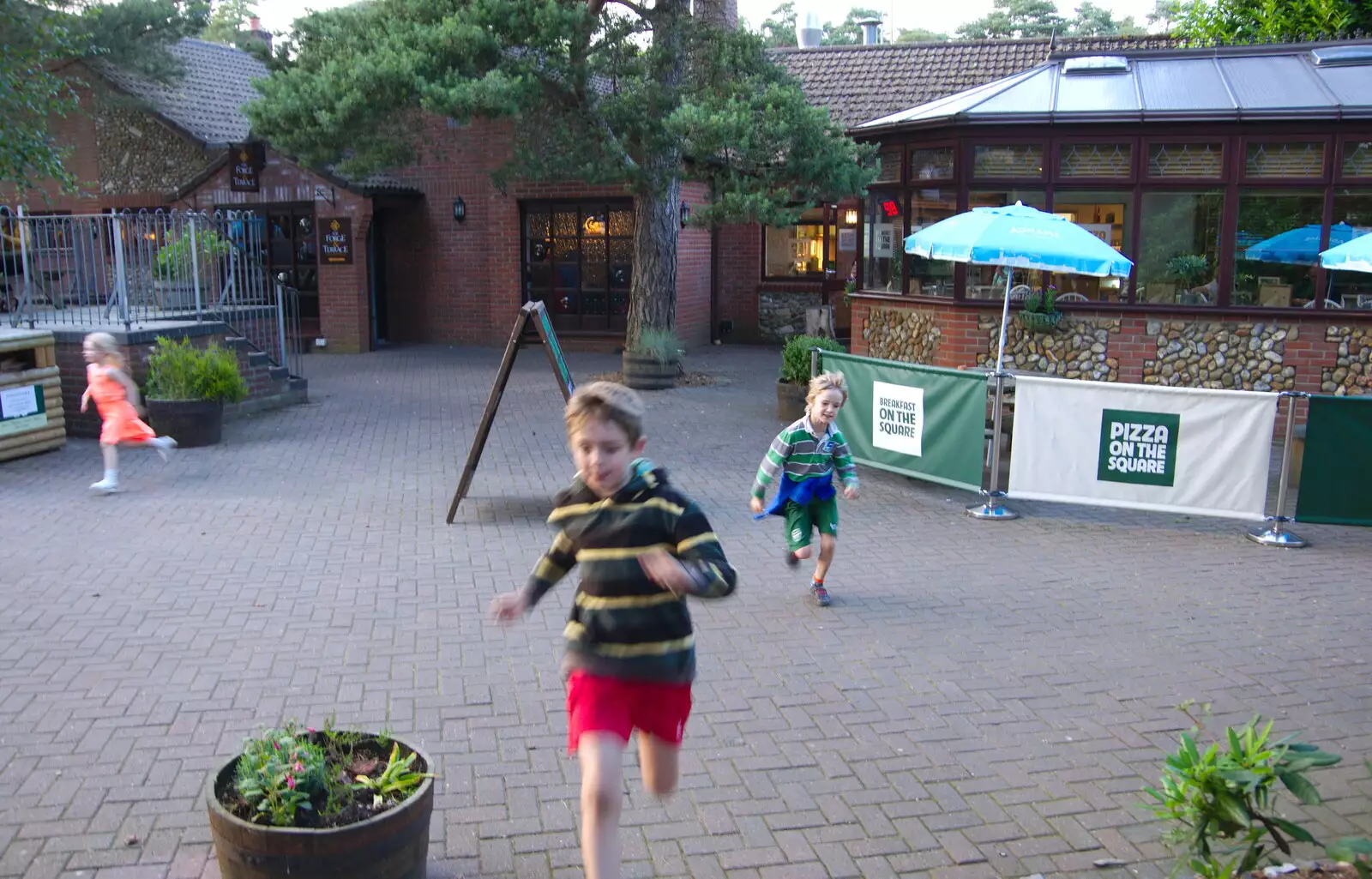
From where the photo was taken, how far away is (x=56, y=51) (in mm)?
16312

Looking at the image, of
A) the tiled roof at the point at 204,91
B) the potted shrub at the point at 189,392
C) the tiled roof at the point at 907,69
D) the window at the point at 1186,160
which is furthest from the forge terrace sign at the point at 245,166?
the window at the point at 1186,160

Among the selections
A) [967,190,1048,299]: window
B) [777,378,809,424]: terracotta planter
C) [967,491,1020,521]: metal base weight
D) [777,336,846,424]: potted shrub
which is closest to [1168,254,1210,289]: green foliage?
[967,190,1048,299]: window

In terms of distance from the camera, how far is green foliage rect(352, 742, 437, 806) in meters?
3.65

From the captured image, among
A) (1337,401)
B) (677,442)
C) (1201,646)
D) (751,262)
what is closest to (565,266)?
(751,262)

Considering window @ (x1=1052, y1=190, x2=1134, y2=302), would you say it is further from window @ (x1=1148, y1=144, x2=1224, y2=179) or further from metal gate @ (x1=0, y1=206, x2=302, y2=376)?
metal gate @ (x1=0, y1=206, x2=302, y2=376)

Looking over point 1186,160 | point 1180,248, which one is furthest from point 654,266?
point 1186,160

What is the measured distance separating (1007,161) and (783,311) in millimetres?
9636

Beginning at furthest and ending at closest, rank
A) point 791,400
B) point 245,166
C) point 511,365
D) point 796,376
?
point 245,166 < point 791,400 < point 796,376 < point 511,365

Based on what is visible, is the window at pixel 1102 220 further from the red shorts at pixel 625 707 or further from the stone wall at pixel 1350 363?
the red shorts at pixel 625 707

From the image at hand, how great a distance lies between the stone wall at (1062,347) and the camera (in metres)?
12.8

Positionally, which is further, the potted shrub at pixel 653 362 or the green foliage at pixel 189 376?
the potted shrub at pixel 653 362

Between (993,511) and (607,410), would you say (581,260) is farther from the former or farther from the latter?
(607,410)

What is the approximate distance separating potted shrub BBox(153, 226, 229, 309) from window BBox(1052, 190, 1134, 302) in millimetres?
10226

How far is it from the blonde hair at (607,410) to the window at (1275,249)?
11.0 meters
